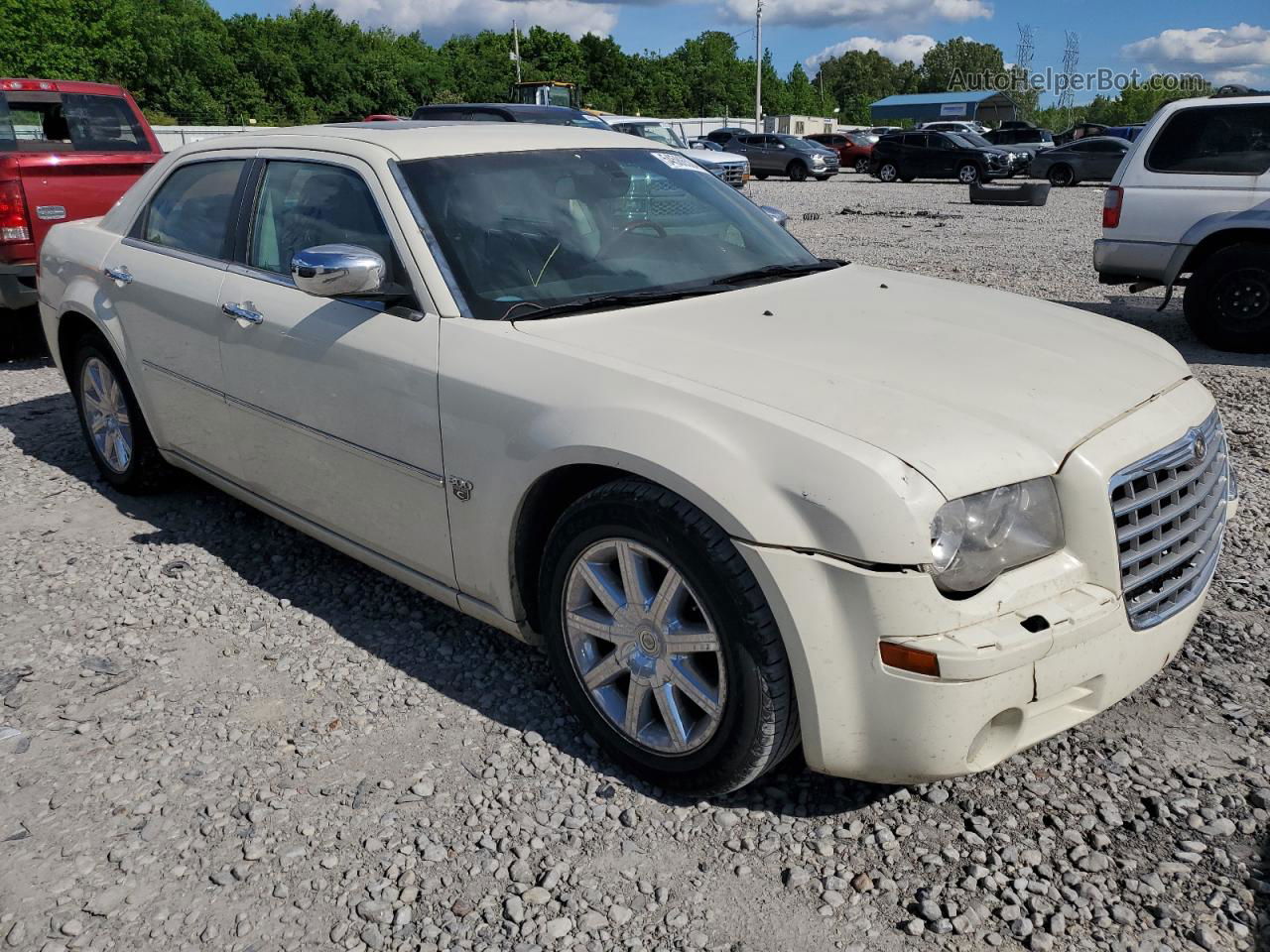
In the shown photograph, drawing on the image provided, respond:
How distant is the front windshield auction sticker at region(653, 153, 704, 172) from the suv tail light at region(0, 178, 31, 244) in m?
5.45

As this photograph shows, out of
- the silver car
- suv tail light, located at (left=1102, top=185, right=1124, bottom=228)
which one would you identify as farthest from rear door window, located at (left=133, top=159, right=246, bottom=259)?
the silver car

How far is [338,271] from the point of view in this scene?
312 cm

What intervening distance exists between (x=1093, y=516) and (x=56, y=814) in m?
2.73

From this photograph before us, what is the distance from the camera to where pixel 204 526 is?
490 cm

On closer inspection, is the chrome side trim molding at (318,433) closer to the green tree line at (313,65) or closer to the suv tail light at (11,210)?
the suv tail light at (11,210)

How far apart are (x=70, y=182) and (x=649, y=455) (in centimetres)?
Result: 684

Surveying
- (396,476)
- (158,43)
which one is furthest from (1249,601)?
(158,43)

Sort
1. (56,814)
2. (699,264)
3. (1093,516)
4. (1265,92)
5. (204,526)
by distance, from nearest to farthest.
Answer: (1093,516) < (56,814) < (699,264) < (204,526) < (1265,92)

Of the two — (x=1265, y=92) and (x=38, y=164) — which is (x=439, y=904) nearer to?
(x=38, y=164)

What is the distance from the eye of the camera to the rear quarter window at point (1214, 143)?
8.05m

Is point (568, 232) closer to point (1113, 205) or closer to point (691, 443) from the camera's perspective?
point (691, 443)

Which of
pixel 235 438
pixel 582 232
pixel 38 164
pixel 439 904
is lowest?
pixel 439 904

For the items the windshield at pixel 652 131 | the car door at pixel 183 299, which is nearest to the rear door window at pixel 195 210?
the car door at pixel 183 299

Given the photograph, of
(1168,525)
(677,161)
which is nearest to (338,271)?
(677,161)
